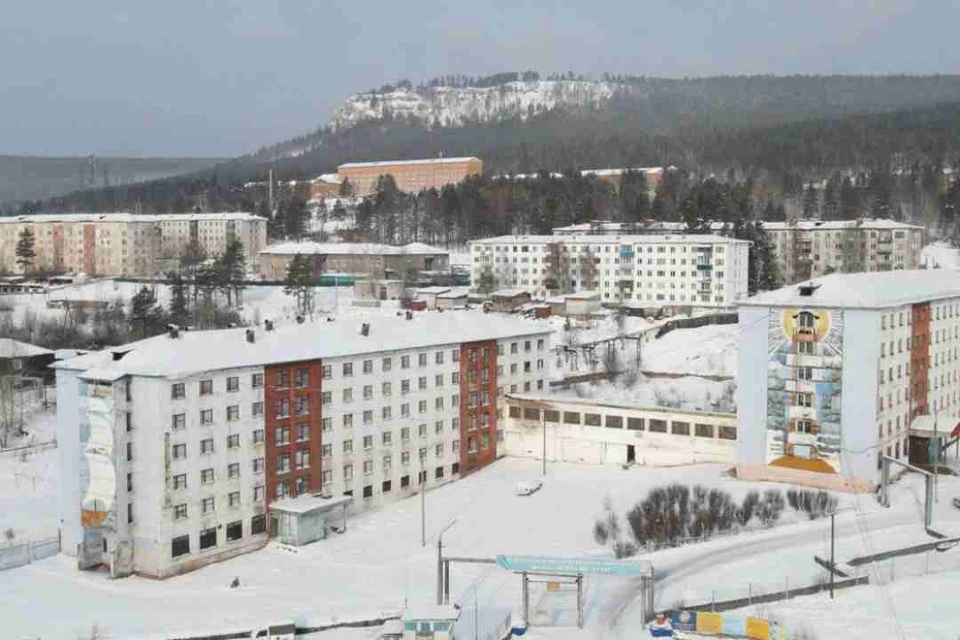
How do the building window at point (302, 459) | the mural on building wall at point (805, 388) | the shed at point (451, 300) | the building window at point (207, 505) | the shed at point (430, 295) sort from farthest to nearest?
the shed at point (430, 295), the shed at point (451, 300), the building window at point (302, 459), the mural on building wall at point (805, 388), the building window at point (207, 505)

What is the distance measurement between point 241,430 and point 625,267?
5014cm

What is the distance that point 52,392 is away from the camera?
59406mm

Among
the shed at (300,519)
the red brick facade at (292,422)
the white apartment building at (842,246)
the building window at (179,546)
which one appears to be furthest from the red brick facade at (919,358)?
the white apartment building at (842,246)

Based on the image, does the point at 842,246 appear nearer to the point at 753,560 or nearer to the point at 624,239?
the point at 624,239

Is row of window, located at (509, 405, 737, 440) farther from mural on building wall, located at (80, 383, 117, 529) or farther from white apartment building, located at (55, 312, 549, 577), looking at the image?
mural on building wall, located at (80, 383, 117, 529)

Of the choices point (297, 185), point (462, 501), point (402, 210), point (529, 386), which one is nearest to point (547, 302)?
point (529, 386)

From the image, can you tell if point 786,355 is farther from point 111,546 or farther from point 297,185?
point 297,185

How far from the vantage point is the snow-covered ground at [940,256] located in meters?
86.8

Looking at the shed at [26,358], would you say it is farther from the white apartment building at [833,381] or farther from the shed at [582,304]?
the white apartment building at [833,381]

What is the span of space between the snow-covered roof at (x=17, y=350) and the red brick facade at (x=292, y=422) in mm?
30801

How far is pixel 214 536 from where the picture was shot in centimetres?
3344

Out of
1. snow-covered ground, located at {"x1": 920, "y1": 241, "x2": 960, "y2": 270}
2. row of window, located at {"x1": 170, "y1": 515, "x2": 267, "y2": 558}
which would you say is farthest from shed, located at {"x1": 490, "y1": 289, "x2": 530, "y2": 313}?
row of window, located at {"x1": 170, "y1": 515, "x2": 267, "y2": 558}

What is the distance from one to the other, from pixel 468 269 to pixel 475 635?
7597cm

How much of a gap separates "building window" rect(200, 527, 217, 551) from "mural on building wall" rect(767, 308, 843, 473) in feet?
64.5
